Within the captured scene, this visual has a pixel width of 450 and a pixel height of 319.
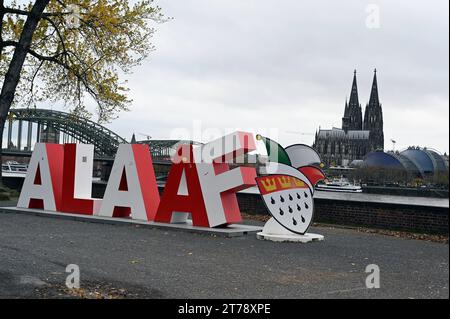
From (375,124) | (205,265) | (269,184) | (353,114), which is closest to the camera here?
(205,265)

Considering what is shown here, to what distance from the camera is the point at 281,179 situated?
1321 cm

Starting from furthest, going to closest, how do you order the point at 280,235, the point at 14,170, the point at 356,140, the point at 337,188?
the point at 356,140 < the point at 14,170 < the point at 337,188 < the point at 280,235

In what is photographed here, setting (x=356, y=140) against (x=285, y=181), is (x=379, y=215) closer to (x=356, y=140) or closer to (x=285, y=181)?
(x=285, y=181)

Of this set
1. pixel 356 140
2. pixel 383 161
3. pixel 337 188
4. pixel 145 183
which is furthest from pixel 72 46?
pixel 356 140

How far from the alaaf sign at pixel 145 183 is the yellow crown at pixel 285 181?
102 cm

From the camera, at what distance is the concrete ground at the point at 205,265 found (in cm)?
708

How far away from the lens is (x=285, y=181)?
1321 cm

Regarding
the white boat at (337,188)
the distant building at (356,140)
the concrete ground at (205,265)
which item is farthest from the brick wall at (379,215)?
the distant building at (356,140)

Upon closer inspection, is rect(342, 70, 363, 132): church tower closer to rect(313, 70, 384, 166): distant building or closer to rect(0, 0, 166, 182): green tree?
rect(313, 70, 384, 166): distant building

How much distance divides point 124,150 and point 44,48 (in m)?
10.6

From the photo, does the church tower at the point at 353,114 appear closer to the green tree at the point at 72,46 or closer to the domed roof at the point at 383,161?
the domed roof at the point at 383,161

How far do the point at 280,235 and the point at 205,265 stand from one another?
4.22 m

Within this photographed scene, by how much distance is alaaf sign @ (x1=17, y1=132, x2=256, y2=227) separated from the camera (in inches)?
567

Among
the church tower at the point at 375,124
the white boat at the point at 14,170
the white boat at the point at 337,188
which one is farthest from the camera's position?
the church tower at the point at 375,124
